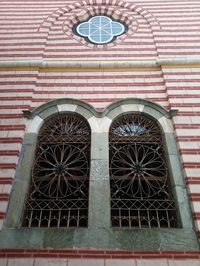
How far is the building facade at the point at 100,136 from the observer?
16.7 feet

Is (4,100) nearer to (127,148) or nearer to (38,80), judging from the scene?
(38,80)

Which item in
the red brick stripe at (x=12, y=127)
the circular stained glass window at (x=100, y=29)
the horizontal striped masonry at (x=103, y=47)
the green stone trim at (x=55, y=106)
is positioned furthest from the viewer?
the circular stained glass window at (x=100, y=29)

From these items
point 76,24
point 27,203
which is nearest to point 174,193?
point 27,203

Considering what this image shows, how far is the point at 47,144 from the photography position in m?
6.54

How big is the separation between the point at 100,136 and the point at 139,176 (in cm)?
119

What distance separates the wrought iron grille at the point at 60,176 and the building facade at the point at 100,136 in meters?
0.02

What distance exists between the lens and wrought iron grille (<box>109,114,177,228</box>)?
555 centimetres

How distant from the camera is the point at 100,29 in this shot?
366 inches

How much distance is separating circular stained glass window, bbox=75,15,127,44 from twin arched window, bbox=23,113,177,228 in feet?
10.2

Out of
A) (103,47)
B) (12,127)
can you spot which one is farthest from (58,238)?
(103,47)

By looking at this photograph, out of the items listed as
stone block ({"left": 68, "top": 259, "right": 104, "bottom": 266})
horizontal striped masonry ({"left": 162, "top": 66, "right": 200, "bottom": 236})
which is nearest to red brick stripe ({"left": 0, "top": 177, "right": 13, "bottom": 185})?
stone block ({"left": 68, "top": 259, "right": 104, "bottom": 266})

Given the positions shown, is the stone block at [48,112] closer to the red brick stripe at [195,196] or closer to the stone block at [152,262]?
the red brick stripe at [195,196]

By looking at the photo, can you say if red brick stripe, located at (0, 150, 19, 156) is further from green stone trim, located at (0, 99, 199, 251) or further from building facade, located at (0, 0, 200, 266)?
green stone trim, located at (0, 99, 199, 251)

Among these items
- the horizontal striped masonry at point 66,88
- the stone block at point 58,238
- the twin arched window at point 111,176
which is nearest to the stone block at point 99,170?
the twin arched window at point 111,176
